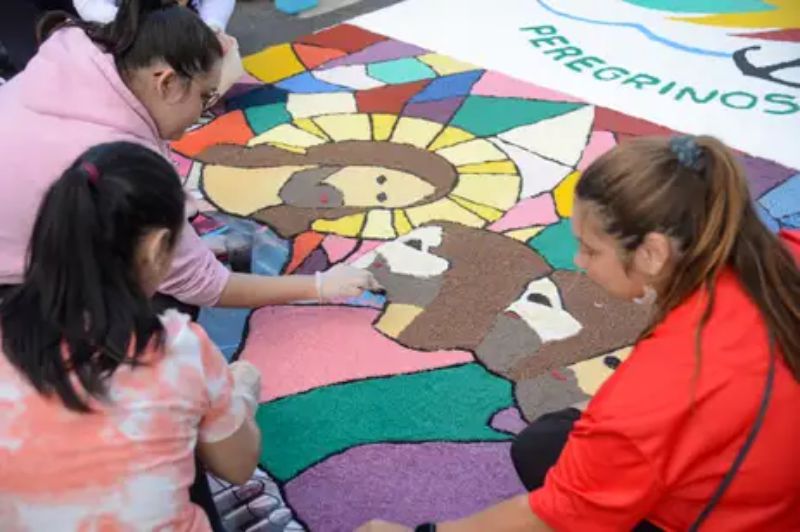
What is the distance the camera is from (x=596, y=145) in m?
2.80

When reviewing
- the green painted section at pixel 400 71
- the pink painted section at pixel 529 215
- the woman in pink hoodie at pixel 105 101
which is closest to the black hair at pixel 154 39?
the woman in pink hoodie at pixel 105 101

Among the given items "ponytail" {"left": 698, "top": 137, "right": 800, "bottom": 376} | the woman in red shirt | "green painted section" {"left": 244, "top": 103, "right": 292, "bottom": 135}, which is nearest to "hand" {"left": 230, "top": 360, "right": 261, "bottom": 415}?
the woman in red shirt

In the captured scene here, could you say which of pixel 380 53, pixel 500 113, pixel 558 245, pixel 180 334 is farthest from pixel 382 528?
pixel 380 53

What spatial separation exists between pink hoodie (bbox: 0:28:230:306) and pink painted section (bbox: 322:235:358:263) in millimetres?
680

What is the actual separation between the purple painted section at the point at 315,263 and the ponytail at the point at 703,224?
1223mm

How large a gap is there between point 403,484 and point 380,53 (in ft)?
6.50

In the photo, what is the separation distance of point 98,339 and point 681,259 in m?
0.66

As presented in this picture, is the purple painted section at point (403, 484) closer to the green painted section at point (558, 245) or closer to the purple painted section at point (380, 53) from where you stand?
the green painted section at point (558, 245)

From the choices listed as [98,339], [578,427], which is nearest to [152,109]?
[98,339]

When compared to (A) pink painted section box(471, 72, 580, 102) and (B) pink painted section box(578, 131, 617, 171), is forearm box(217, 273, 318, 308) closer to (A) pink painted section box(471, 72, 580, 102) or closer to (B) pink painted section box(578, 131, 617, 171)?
(B) pink painted section box(578, 131, 617, 171)

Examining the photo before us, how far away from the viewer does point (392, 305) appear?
220 centimetres

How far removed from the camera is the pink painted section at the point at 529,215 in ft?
8.08

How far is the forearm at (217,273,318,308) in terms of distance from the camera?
186 centimetres

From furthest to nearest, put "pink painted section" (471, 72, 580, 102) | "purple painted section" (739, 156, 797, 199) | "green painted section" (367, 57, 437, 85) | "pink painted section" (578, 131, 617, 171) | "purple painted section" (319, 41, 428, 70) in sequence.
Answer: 1. "purple painted section" (319, 41, 428, 70)
2. "green painted section" (367, 57, 437, 85)
3. "pink painted section" (471, 72, 580, 102)
4. "pink painted section" (578, 131, 617, 171)
5. "purple painted section" (739, 156, 797, 199)
